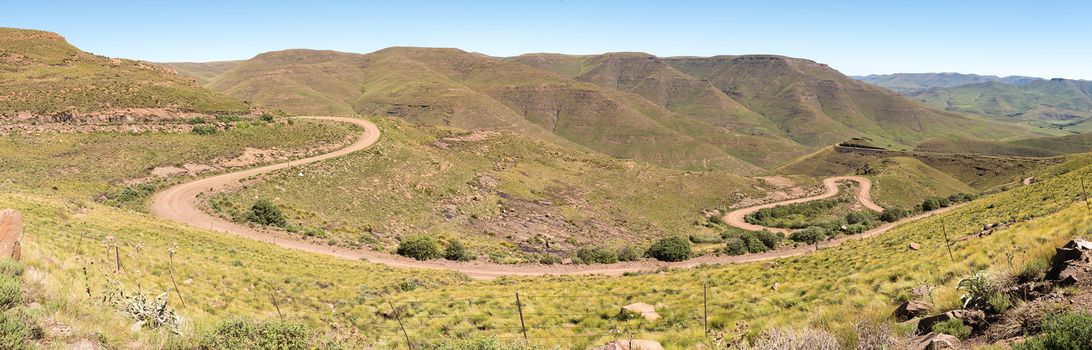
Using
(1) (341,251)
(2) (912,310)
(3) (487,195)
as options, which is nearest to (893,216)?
(3) (487,195)

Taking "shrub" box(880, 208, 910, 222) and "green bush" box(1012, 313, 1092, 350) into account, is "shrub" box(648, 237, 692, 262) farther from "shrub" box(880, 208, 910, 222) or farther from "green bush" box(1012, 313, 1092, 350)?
"shrub" box(880, 208, 910, 222)

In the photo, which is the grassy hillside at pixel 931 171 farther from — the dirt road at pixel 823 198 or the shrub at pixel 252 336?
the shrub at pixel 252 336

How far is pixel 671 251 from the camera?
44938 millimetres

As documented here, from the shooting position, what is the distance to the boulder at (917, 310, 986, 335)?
9.28 meters

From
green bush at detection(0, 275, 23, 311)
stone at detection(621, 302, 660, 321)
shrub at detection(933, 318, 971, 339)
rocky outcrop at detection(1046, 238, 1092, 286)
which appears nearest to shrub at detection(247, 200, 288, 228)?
stone at detection(621, 302, 660, 321)

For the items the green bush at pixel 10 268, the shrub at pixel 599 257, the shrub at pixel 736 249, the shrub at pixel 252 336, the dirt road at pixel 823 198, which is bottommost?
the dirt road at pixel 823 198

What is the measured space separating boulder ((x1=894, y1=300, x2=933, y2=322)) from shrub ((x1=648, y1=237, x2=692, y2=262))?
33417 millimetres

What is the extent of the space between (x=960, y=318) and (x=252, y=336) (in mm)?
14105

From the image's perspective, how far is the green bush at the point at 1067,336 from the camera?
22.2 ft

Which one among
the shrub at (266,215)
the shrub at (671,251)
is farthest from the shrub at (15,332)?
the shrub at (671,251)

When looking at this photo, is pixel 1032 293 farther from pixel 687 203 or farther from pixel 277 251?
pixel 687 203

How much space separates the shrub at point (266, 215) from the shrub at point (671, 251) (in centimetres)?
3345

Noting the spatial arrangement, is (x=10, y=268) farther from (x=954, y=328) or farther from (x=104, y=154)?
(x=104, y=154)

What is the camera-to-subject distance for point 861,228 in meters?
61.5
